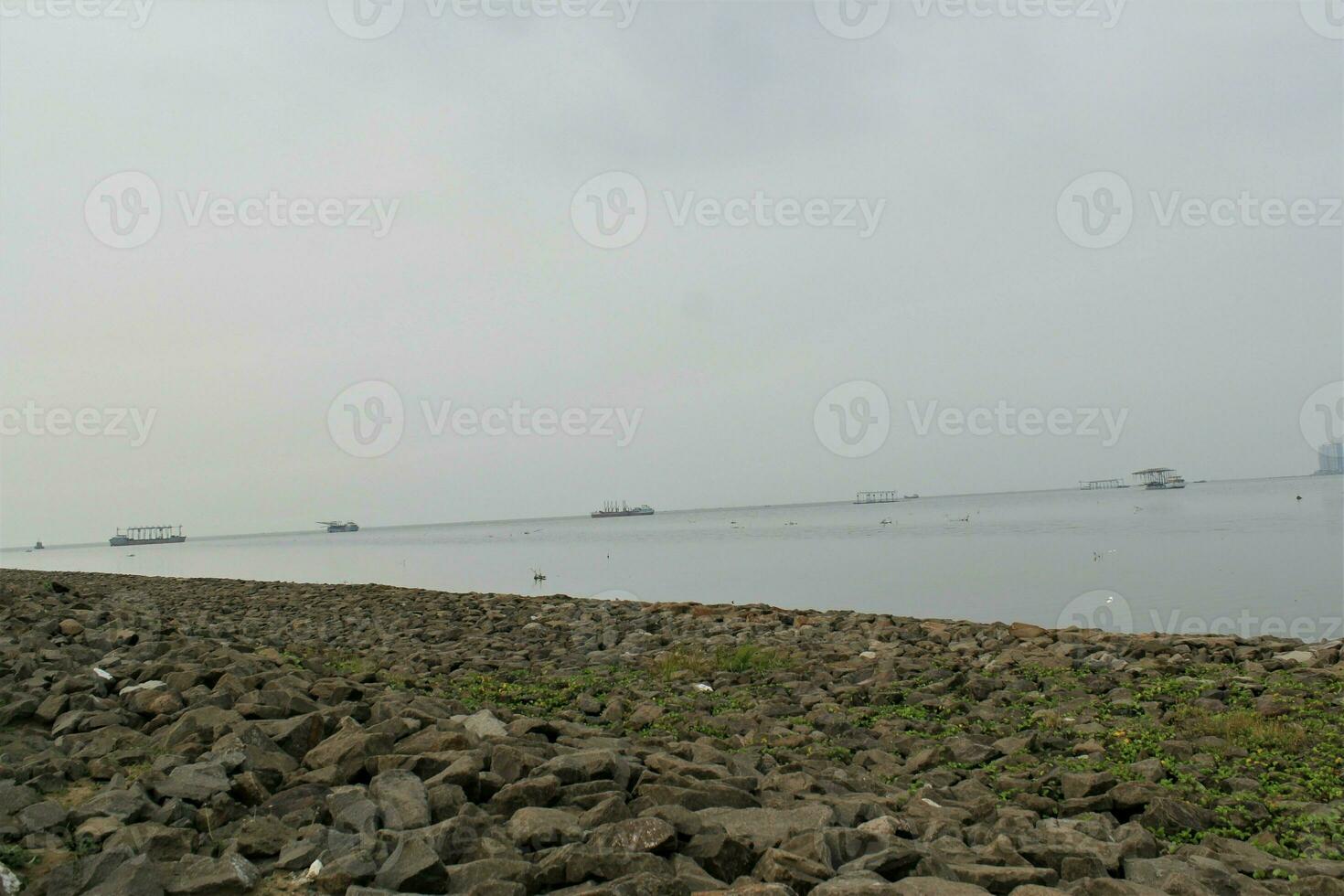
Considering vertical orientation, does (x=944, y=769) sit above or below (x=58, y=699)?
below

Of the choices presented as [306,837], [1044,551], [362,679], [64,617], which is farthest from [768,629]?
[1044,551]

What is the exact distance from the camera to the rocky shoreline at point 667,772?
387 cm

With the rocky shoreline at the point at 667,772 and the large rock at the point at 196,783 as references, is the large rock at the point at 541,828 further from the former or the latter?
the large rock at the point at 196,783

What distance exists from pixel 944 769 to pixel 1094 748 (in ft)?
4.98

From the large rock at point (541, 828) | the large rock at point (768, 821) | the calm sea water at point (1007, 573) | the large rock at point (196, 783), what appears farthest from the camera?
the calm sea water at point (1007, 573)

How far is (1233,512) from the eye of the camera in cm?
6431

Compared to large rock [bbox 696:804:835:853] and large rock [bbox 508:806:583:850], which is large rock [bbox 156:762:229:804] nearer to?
large rock [bbox 508:806:583:850]

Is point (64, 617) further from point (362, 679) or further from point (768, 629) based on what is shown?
point (768, 629)

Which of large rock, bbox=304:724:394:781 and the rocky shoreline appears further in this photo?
large rock, bbox=304:724:394:781

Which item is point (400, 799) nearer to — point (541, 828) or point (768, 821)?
point (541, 828)

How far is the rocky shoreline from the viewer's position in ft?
12.7

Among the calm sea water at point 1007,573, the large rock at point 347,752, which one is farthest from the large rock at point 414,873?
the calm sea water at point 1007,573

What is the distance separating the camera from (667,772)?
530 cm

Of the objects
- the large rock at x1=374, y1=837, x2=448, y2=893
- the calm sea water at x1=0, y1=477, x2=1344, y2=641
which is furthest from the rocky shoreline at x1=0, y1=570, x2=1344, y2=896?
the calm sea water at x1=0, y1=477, x2=1344, y2=641
